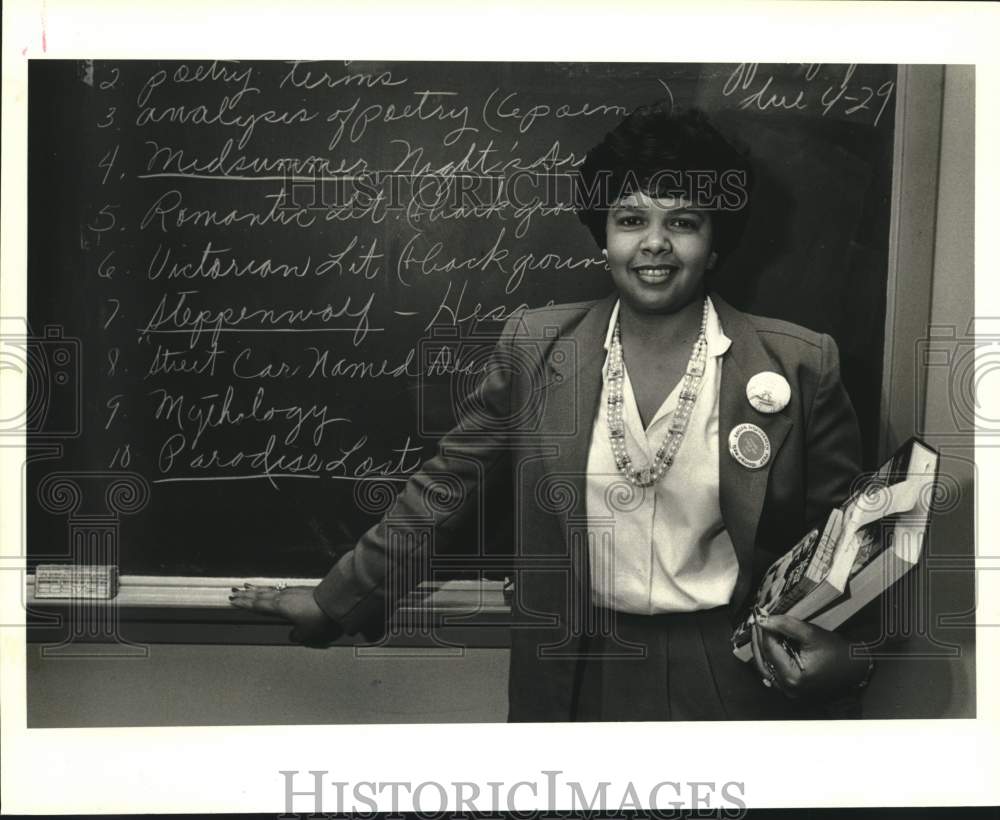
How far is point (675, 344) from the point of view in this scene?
1.87 meters

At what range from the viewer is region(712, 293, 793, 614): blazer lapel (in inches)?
72.9

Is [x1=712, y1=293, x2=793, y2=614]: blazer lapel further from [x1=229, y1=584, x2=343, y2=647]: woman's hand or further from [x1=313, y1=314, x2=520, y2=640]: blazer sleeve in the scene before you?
[x1=229, y1=584, x2=343, y2=647]: woman's hand

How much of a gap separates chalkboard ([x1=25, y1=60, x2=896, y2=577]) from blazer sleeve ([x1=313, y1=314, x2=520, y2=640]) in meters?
Result: 0.03

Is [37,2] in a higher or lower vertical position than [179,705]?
higher

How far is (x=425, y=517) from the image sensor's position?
188cm

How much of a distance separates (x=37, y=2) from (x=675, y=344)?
1046 mm

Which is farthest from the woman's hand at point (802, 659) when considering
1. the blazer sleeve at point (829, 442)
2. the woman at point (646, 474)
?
the blazer sleeve at point (829, 442)

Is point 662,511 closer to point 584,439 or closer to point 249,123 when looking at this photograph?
point 584,439

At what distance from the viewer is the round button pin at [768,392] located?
1.86 m

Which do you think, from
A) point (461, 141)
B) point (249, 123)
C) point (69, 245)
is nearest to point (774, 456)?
point (461, 141)

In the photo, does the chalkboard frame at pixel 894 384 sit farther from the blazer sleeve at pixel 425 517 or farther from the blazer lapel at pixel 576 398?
the blazer lapel at pixel 576 398

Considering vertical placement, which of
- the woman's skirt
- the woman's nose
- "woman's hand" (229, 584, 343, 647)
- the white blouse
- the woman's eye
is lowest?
the woman's skirt

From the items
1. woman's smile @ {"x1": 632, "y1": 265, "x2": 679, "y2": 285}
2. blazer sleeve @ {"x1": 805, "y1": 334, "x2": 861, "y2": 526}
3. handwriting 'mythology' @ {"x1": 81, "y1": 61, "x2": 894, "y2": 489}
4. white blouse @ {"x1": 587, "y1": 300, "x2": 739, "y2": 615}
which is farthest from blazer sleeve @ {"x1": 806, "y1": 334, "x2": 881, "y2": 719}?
handwriting 'mythology' @ {"x1": 81, "y1": 61, "x2": 894, "y2": 489}

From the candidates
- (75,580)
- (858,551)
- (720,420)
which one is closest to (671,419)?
(720,420)
